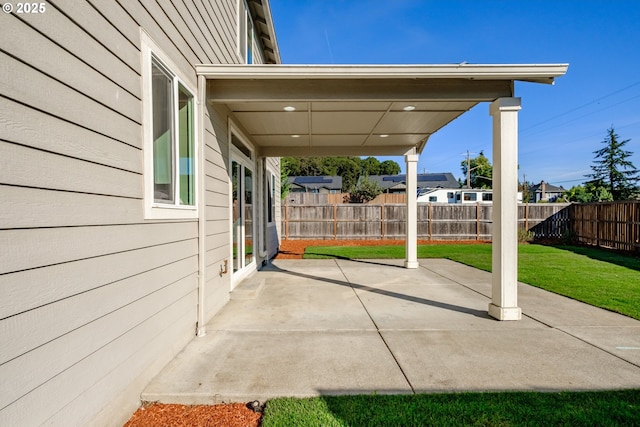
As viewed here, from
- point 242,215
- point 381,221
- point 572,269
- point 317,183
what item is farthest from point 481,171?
point 242,215

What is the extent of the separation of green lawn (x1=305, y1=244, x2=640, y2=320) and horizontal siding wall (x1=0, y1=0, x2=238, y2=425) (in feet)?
18.8

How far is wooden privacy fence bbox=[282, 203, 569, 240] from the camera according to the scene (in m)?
14.5

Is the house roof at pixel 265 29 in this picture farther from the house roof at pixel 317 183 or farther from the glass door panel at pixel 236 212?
the house roof at pixel 317 183

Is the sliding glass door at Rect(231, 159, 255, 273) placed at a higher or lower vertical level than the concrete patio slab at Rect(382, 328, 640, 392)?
higher

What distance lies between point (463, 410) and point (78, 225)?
2652 mm

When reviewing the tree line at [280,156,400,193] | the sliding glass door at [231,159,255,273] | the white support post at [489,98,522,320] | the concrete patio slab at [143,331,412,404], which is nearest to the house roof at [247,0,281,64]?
the sliding glass door at [231,159,255,273]

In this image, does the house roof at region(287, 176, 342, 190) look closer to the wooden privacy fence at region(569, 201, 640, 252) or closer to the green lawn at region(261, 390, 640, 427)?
the wooden privacy fence at region(569, 201, 640, 252)

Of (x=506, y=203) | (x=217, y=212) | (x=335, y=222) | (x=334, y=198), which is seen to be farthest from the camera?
(x=334, y=198)

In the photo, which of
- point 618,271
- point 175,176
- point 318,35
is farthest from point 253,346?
point 318,35

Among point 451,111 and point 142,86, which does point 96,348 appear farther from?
point 451,111

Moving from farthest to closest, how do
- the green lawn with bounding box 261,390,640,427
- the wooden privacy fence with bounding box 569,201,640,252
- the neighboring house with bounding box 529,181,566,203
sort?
the neighboring house with bounding box 529,181,566,203 → the wooden privacy fence with bounding box 569,201,640,252 → the green lawn with bounding box 261,390,640,427

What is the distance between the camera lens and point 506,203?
3.94m

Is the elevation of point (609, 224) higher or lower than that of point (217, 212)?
lower

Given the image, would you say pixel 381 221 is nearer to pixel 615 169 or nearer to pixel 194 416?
pixel 194 416
